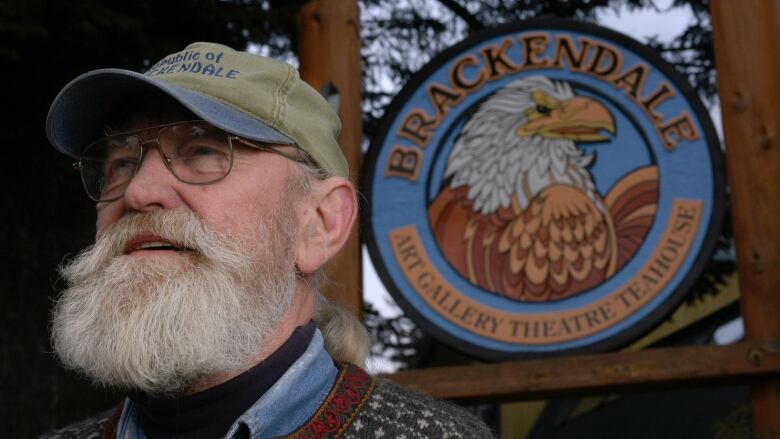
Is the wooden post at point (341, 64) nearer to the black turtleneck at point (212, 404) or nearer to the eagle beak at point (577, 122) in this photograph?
the eagle beak at point (577, 122)

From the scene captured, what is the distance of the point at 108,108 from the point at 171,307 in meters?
0.48

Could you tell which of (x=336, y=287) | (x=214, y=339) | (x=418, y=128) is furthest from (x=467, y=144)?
(x=214, y=339)

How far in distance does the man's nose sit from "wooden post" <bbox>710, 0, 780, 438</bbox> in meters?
2.07

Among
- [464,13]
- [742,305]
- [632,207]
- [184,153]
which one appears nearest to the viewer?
[184,153]

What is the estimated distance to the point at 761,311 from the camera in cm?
313

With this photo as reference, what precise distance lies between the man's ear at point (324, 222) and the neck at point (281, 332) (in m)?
0.06

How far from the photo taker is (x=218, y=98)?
6.20 ft

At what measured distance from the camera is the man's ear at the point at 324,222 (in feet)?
6.66

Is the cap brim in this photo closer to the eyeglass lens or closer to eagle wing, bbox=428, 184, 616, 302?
the eyeglass lens

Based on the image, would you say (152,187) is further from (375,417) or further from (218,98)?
(375,417)

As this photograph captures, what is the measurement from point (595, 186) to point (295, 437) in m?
2.05

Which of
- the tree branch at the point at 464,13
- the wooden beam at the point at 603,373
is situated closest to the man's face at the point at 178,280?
the wooden beam at the point at 603,373

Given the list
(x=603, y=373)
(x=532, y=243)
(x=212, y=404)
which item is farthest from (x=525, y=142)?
(x=212, y=404)

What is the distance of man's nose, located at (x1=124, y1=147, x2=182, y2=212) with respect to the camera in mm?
1825
